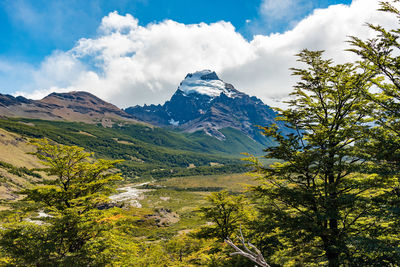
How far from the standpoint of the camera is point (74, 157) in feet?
56.1

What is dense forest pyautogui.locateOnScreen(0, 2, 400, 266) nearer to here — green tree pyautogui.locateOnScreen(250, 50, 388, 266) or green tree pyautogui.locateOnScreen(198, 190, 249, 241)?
green tree pyautogui.locateOnScreen(250, 50, 388, 266)

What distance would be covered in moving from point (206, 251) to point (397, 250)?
19694mm

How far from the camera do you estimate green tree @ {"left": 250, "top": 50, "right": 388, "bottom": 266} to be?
1112 centimetres

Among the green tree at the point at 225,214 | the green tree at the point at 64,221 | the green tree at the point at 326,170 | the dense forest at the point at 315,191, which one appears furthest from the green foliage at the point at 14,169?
the green tree at the point at 326,170

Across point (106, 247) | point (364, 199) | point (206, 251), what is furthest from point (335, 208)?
point (206, 251)

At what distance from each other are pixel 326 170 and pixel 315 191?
129cm

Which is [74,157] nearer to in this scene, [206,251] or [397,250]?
[206,251]

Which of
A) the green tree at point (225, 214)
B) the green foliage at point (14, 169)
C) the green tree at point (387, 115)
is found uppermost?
the green foliage at point (14, 169)

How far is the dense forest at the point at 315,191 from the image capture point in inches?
415

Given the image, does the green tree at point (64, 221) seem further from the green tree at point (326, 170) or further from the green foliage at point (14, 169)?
the green foliage at point (14, 169)

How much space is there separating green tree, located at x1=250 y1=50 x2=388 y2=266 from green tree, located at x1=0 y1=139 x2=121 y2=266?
11.3m

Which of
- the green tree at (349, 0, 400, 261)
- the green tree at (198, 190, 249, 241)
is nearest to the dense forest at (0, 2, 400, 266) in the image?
the green tree at (349, 0, 400, 261)

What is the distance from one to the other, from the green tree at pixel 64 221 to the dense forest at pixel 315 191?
0.06m

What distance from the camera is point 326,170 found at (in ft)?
39.3
